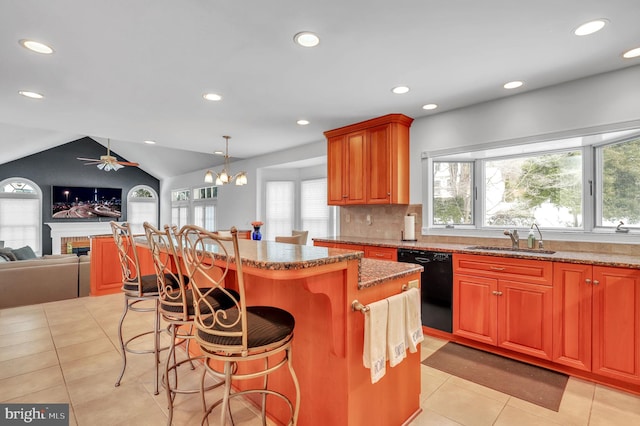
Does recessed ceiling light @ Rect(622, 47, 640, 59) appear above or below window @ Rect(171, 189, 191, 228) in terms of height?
above

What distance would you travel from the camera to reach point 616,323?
2.18 m

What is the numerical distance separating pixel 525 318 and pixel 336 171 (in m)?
2.72

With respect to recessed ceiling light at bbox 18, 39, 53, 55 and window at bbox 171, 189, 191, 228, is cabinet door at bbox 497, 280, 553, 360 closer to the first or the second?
recessed ceiling light at bbox 18, 39, 53, 55

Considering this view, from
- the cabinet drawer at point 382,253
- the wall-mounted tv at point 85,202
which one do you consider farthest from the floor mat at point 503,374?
the wall-mounted tv at point 85,202

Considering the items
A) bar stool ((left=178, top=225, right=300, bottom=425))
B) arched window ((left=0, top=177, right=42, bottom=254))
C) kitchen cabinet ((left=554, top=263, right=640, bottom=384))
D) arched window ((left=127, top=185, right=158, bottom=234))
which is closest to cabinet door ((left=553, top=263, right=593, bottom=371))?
kitchen cabinet ((left=554, top=263, right=640, bottom=384))

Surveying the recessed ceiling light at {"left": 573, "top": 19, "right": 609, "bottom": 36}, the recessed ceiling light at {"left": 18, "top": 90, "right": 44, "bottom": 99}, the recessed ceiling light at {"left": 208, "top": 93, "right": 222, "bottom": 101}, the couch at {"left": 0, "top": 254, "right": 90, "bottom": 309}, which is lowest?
the couch at {"left": 0, "top": 254, "right": 90, "bottom": 309}

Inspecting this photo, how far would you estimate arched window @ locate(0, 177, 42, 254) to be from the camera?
8117 mm

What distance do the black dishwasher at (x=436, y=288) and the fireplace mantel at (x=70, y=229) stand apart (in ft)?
29.8

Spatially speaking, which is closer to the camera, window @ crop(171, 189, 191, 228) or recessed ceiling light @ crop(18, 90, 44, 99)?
recessed ceiling light @ crop(18, 90, 44, 99)

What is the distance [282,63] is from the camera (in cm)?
249

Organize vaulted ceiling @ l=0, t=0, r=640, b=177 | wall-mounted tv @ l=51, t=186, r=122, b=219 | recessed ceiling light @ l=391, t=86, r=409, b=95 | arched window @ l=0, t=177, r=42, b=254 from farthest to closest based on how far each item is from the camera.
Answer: wall-mounted tv @ l=51, t=186, r=122, b=219
arched window @ l=0, t=177, r=42, b=254
recessed ceiling light @ l=391, t=86, r=409, b=95
vaulted ceiling @ l=0, t=0, r=640, b=177

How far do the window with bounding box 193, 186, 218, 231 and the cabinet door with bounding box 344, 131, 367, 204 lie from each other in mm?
5223

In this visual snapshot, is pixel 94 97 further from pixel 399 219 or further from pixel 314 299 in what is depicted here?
pixel 399 219

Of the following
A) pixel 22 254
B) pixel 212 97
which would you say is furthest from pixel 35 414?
pixel 22 254
